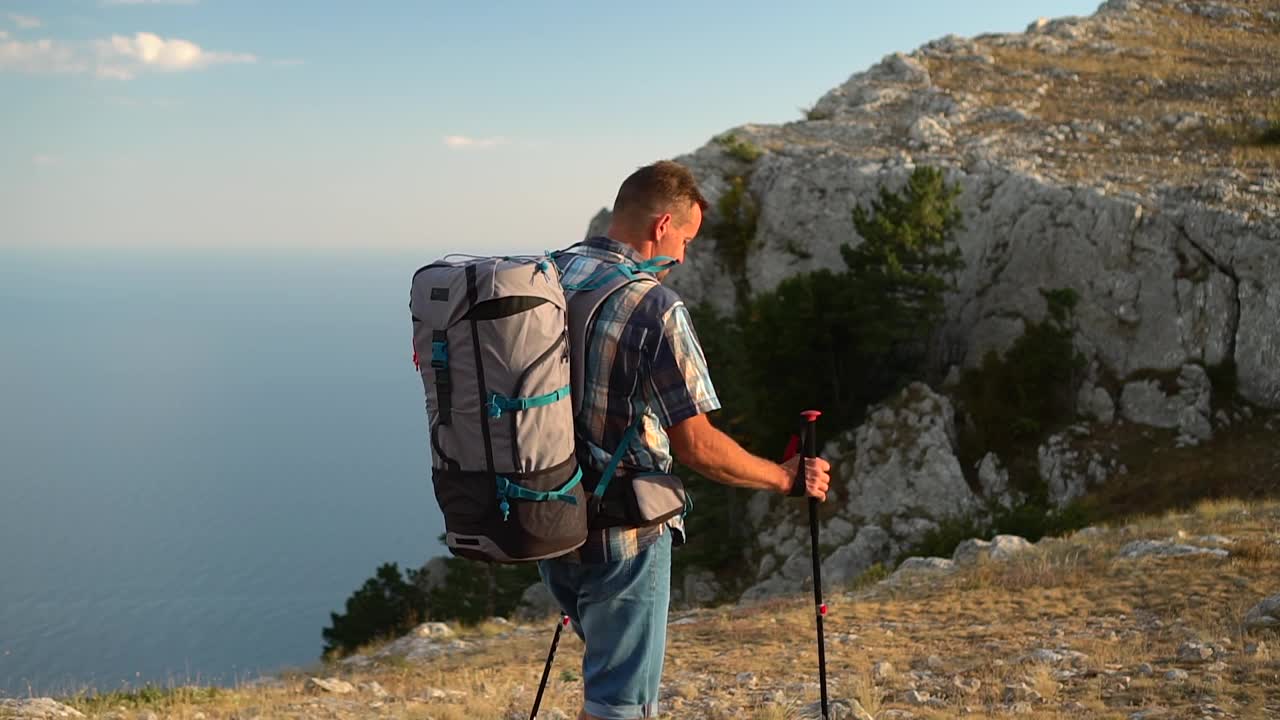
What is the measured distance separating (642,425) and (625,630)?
79cm

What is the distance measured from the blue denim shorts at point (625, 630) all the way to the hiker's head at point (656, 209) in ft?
3.83

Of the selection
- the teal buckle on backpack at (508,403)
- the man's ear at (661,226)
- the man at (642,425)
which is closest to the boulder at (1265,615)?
the man at (642,425)

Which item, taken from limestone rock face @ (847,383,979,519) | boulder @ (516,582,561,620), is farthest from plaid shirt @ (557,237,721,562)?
boulder @ (516,582,561,620)

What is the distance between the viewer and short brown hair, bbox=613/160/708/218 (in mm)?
3551

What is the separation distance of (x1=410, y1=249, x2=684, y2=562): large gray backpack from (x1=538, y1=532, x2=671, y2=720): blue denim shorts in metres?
0.24

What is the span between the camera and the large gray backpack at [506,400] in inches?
126

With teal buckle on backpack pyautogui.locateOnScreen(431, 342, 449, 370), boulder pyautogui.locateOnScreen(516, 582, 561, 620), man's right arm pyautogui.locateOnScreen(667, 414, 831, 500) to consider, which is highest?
teal buckle on backpack pyautogui.locateOnScreen(431, 342, 449, 370)

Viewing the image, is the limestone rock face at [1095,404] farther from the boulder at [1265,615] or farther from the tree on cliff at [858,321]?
the boulder at [1265,615]

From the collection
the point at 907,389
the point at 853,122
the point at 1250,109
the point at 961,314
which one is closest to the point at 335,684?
the point at 907,389

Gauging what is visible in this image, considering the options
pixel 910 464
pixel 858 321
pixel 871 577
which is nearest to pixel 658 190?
pixel 871 577

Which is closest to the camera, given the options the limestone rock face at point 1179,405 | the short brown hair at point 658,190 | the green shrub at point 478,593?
the short brown hair at point 658,190

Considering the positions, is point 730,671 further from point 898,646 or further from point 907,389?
point 907,389

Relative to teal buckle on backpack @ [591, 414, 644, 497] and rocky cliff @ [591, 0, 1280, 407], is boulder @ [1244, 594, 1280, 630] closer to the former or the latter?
teal buckle on backpack @ [591, 414, 644, 497]

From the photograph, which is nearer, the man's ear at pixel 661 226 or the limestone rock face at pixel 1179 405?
the man's ear at pixel 661 226
